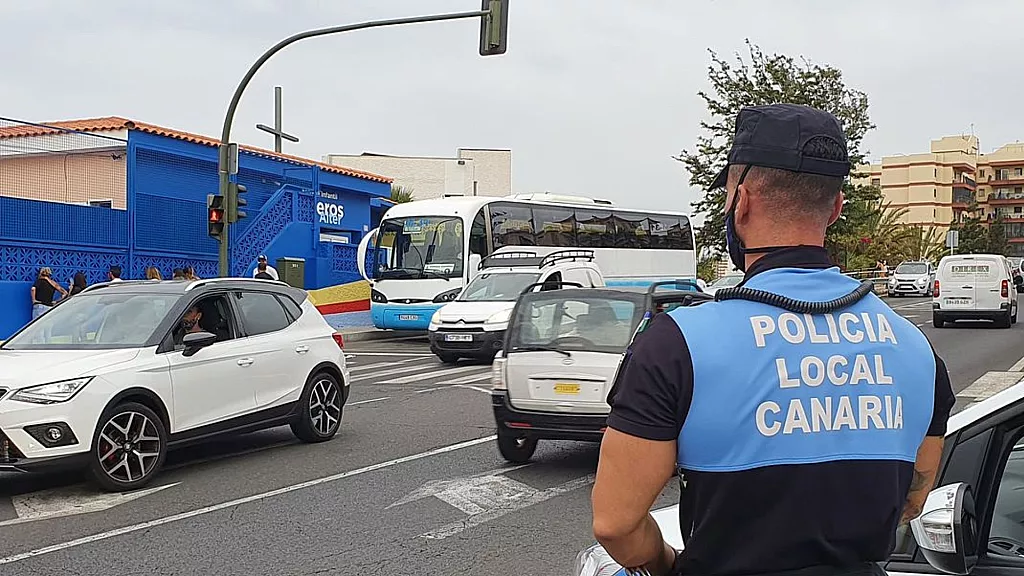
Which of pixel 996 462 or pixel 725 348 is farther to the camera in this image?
pixel 996 462

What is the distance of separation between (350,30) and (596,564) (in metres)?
17.6

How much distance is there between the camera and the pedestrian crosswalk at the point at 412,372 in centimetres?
1666

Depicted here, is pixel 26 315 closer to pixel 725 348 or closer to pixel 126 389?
pixel 126 389

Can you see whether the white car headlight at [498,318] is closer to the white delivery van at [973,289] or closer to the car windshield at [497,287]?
the car windshield at [497,287]

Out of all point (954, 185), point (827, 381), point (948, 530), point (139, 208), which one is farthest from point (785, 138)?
point (954, 185)

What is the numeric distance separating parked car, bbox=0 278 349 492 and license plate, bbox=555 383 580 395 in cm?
277

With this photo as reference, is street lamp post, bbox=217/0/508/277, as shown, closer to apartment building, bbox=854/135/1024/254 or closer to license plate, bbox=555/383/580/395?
license plate, bbox=555/383/580/395

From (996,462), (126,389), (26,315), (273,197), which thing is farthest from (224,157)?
(996,462)

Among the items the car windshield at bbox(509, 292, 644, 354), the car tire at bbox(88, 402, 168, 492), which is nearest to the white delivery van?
the car windshield at bbox(509, 292, 644, 354)

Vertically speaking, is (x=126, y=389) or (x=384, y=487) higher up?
(x=126, y=389)

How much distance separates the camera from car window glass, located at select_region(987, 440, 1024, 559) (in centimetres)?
296

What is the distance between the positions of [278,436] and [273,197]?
1893cm

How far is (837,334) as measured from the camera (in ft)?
7.06

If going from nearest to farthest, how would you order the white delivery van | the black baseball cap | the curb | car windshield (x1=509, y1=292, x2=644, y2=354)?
1. the black baseball cap
2. car windshield (x1=509, y1=292, x2=644, y2=354)
3. the curb
4. the white delivery van
